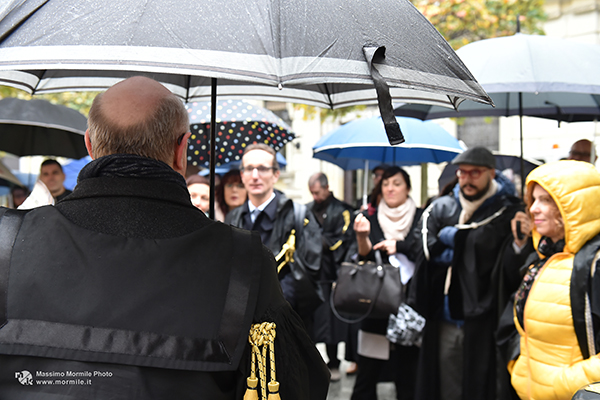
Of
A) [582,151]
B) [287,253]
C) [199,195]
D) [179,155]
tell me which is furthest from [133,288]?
[582,151]

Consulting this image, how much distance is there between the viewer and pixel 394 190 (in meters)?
5.36

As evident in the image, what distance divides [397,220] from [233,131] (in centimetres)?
192

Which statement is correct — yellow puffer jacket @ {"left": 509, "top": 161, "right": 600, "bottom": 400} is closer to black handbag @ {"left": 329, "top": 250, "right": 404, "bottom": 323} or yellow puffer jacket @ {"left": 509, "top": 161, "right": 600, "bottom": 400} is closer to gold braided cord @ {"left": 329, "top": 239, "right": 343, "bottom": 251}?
black handbag @ {"left": 329, "top": 250, "right": 404, "bottom": 323}

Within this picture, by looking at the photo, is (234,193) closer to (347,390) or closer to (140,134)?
(347,390)

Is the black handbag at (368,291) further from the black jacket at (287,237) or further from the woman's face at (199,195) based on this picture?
the woman's face at (199,195)

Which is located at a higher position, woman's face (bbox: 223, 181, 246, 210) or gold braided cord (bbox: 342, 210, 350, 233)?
woman's face (bbox: 223, 181, 246, 210)

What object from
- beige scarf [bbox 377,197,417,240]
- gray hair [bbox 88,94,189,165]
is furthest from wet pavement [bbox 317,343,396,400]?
gray hair [bbox 88,94,189,165]

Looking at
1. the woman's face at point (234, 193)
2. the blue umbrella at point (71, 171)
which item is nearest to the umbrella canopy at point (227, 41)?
the woman's face at point (234, 193)

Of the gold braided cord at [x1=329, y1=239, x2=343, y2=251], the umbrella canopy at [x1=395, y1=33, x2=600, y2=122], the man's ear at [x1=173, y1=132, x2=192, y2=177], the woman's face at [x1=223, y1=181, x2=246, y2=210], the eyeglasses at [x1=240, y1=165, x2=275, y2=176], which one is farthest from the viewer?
the gold braided cord at [x1=329, y1=239, x2=343, y2=251]

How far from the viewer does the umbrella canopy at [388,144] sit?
6399 millimetres

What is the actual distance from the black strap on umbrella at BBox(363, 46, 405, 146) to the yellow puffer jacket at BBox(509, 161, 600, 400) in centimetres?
188

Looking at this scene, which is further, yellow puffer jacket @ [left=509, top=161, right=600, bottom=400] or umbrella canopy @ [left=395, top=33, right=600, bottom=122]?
umbrella canopy @ [left=395, top=33, right=600, bottom=122]

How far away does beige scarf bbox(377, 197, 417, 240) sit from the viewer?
5.22m

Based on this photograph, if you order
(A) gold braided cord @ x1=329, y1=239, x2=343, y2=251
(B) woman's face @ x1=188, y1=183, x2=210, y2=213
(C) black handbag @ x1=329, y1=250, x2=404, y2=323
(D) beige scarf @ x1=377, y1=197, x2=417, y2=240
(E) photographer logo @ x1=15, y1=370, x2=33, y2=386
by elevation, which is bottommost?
(C) black handbag @ x1=329, y1=250, x2=404, y2=323
